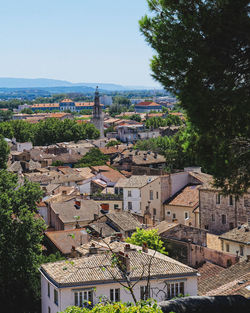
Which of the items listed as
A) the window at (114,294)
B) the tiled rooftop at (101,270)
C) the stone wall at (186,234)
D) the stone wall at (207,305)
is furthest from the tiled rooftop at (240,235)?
the stone wall at (207,305)

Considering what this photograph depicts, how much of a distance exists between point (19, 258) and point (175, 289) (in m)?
9.67

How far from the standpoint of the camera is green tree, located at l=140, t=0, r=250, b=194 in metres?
12.3

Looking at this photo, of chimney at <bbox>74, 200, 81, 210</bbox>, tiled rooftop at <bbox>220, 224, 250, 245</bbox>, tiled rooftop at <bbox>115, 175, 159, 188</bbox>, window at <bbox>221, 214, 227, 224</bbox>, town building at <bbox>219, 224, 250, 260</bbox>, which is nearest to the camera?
town building at <bbox>219, 224, 250, 260</bbox>

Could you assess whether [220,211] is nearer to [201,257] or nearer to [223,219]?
[223,219]

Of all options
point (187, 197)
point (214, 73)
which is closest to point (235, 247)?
point (187, 197)

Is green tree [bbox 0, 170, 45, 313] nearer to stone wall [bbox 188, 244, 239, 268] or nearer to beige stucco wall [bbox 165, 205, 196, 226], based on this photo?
stone wall [bbox 188, 244, 239, 268]

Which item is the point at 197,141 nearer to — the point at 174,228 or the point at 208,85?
the point at 208,85

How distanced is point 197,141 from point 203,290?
12.7m

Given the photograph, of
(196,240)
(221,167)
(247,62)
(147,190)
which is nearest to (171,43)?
(247,62)

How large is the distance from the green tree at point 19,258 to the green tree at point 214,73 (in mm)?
16066

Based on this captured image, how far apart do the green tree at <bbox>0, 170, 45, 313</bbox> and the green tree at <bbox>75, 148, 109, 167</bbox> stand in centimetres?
4583

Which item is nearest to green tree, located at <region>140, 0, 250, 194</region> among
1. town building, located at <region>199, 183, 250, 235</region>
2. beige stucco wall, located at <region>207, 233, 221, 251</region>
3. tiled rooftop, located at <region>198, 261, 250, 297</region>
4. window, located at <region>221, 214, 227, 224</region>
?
tiled rooftop, located at <region>198, 261, 250, 297</region>

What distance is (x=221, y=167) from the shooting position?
12.7 meters

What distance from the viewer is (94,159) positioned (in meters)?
80.9
